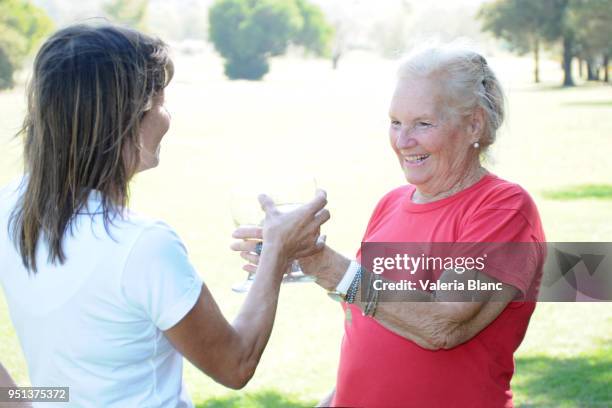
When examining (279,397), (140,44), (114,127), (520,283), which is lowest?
(279,397)

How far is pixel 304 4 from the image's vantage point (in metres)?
127

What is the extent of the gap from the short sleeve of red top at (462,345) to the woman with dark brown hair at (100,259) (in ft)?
2.55

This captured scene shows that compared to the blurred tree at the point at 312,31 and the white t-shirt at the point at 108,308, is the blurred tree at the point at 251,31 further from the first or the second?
the white t-shirt at the point at 108,308

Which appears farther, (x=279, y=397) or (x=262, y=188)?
(x=279, y=397)

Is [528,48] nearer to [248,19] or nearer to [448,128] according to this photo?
[248,19]

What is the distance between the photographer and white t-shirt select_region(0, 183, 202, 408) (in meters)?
1.96

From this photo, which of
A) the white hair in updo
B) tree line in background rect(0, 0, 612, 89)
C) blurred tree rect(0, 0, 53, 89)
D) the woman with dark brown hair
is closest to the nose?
the white hair in updo

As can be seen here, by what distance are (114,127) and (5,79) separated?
200 feet

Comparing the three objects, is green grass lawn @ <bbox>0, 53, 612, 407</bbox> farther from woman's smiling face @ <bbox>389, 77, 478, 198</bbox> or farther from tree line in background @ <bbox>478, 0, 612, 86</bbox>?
tree line in background @ <bbox>478, 0, 612, 86</bbox>

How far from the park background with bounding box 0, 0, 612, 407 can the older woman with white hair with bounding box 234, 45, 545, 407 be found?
0.19m

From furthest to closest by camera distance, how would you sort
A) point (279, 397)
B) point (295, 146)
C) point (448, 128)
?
point (295, 146) < point (279, 397) < point (448, 128)

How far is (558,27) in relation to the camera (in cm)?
7700

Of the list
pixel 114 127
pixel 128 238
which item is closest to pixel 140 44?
pixel 114 127

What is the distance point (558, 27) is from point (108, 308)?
80.5 meters
